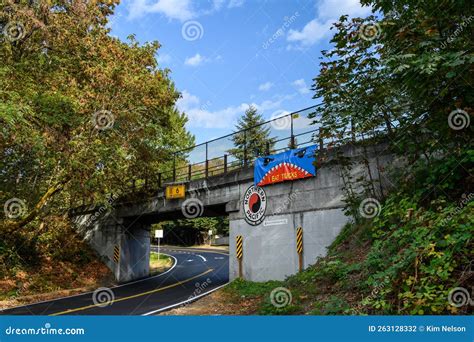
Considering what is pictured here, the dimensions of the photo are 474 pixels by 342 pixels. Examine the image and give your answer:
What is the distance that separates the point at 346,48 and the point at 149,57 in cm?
1193

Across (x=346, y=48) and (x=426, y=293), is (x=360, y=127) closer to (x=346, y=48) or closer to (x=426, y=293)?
(x=346, y=48)

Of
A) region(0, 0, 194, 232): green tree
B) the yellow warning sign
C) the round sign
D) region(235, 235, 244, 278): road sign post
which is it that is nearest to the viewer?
region(0, 0, 194, 232): green tree

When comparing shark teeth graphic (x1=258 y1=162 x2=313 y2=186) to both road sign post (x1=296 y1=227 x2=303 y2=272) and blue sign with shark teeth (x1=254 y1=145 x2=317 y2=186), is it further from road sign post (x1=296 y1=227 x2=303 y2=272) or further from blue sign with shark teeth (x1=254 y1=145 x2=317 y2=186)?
road sign post (x1=296 y1=227 x2=303 y2=272)

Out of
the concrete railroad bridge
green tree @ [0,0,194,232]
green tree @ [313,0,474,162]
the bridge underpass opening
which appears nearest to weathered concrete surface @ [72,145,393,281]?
the concrete railroad bridge

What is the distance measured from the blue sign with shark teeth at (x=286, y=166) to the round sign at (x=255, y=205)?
0.47m

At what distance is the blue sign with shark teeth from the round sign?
47 cm

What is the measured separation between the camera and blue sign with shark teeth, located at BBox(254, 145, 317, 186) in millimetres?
16641

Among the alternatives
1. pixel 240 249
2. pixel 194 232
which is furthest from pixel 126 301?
pixel 194 232

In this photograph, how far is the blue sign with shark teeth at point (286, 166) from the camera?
16641 mm

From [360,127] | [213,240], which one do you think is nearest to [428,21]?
[360,127]

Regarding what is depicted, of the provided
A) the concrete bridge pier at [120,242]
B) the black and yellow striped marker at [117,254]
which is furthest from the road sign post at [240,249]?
the black and yellow striped marker at [117,254]

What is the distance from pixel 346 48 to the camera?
39.2ft

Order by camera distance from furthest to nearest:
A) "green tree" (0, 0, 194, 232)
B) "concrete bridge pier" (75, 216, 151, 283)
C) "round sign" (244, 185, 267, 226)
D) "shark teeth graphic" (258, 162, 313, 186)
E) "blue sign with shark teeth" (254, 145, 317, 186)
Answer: "concrete bridge pier" (75, 216, 151, 283), "round sign" (244, 185, 267, 226), "shark teeth graphic" (258, 162, 313, 186), "blue sign with shark teeth" (254, 145, 317, 186), "green tree" (0, 0, 194, 232)

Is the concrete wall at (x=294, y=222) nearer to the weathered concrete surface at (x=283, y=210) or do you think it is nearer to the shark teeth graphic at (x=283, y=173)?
the weathered concrete surface at (x=283, y=210)
